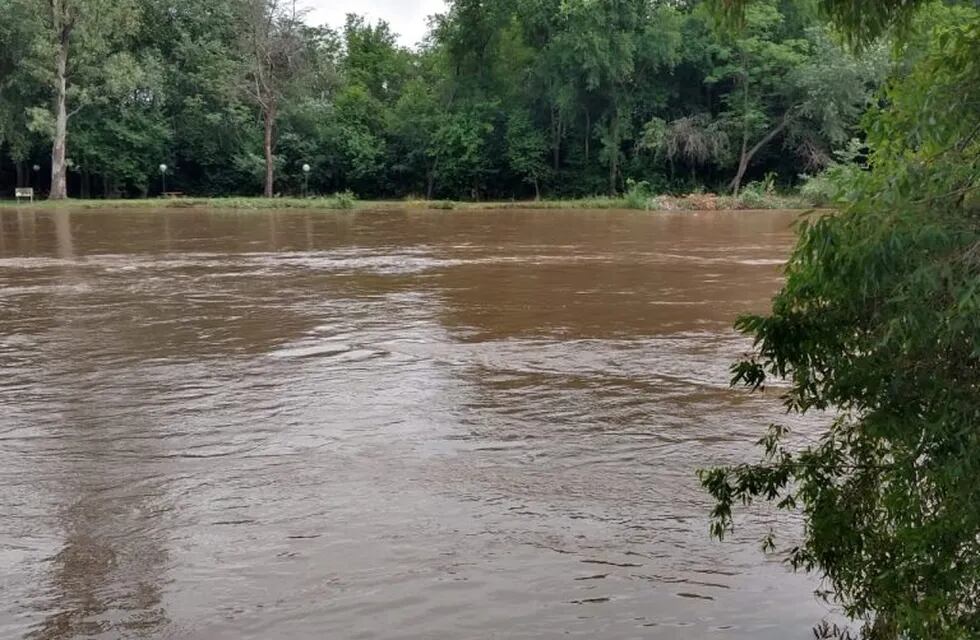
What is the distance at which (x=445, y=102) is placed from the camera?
171ft

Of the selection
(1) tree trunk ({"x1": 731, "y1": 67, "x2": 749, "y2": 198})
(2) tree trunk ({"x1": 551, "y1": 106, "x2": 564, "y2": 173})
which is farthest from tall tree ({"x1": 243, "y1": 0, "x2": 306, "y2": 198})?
(1) tree trunk ({"x1": 731, "y1": 67, "x2": 749, "y2": 198})

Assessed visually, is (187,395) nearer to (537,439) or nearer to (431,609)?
(537,439)

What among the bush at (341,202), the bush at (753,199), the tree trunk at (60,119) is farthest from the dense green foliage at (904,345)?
the tree trunk at (60,119)

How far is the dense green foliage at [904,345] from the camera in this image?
2.65 meters

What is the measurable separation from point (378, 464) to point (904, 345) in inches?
163

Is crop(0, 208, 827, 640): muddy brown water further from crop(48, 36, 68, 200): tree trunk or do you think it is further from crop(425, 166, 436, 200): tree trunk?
crop(425, 166, 436, 200): tree trunk

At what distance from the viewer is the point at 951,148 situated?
2844 millimetres

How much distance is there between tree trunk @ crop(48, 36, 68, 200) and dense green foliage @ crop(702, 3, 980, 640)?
147 feet

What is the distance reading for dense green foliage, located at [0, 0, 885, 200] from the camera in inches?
1716

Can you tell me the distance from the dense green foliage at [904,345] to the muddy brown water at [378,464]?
965mm

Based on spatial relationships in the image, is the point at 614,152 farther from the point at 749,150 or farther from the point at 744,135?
the point at 749,150

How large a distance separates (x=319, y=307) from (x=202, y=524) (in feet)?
26.2

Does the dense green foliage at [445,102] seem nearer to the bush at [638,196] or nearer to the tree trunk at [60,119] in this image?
the tree trunk at [60,119]

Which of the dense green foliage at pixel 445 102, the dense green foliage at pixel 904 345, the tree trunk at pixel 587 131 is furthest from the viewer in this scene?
the tree trunk at pixel 587 131
